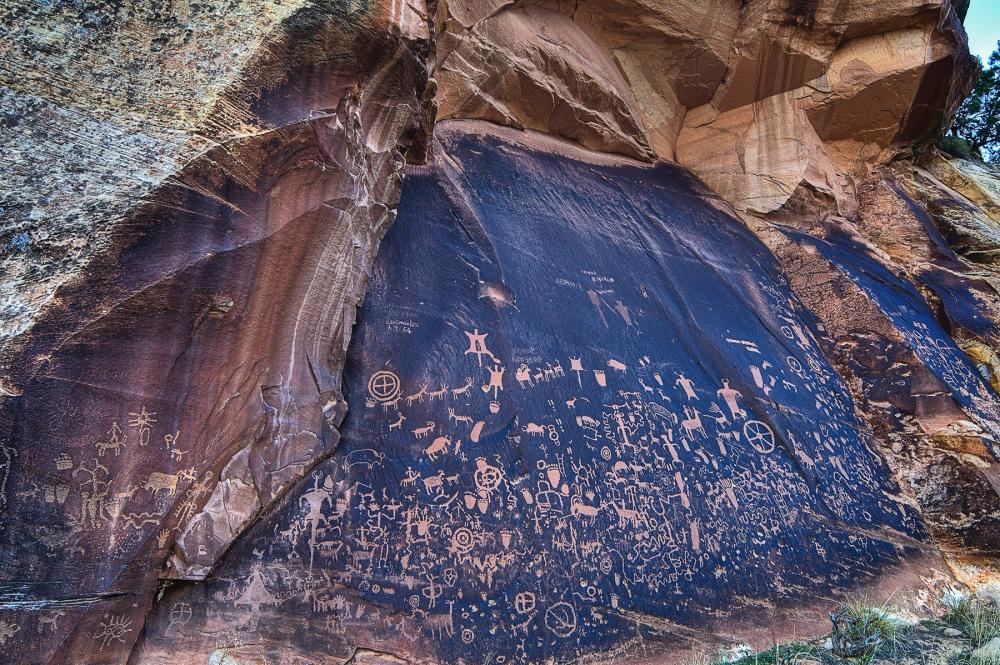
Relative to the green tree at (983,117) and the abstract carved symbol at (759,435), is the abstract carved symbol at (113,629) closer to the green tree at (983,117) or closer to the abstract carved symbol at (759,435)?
the abstract carved symbol at (759,435)

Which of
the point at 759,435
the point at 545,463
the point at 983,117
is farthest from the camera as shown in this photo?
the point at 983,117

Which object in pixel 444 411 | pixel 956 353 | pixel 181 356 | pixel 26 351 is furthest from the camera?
pixel 956 353

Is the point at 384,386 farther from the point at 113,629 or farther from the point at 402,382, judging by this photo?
the point at 113,629

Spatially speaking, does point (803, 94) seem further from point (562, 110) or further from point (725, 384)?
point (725, 384)

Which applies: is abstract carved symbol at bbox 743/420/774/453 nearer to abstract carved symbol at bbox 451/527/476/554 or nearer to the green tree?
abstract carved symbol at bbox 451/527/476/554

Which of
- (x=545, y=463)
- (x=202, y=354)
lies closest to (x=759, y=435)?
(x=545, y=463)

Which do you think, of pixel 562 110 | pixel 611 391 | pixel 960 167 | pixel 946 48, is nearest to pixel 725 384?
pixel 611 391

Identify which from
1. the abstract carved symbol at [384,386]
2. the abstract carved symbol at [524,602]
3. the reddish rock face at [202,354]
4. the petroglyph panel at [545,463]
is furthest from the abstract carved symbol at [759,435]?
the reddish rock face at [202,354]
